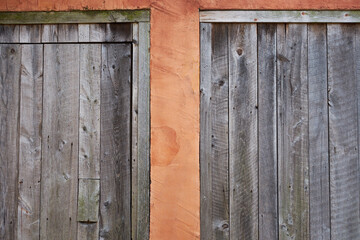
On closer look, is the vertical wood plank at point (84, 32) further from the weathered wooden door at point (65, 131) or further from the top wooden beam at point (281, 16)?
the top wooden beam at point (281, 16)

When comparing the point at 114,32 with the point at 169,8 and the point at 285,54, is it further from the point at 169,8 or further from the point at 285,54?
the point at 285,54

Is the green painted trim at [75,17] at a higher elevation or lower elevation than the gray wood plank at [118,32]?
higher

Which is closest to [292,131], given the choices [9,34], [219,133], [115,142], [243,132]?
[243,132]

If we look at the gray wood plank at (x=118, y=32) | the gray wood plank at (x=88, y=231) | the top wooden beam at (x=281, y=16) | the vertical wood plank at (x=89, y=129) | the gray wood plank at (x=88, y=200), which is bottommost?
the gray wood plank at (x=88, y=231)

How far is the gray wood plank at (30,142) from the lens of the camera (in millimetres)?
2225

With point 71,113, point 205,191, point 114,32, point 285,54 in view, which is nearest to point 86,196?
point 71,113

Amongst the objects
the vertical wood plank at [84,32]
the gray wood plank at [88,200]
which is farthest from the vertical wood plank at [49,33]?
the gray wood plank at [88,200]

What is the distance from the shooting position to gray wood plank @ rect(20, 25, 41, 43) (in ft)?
7.41

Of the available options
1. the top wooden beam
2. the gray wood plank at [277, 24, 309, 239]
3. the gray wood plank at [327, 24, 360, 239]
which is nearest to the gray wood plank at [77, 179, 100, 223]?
the gray wood plank at [277, 24, 309, 239]

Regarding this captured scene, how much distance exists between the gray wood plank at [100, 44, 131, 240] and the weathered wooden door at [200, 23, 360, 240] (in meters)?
0.53

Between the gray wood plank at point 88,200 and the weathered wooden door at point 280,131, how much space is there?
0.74 metres

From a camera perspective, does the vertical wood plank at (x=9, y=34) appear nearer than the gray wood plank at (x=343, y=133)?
No

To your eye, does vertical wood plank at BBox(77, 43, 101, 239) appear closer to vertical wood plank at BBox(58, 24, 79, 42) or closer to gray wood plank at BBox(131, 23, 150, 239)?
vertical wood plank at BBox(58, 24, 79, 42)

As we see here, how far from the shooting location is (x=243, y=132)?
2174 millimetres
